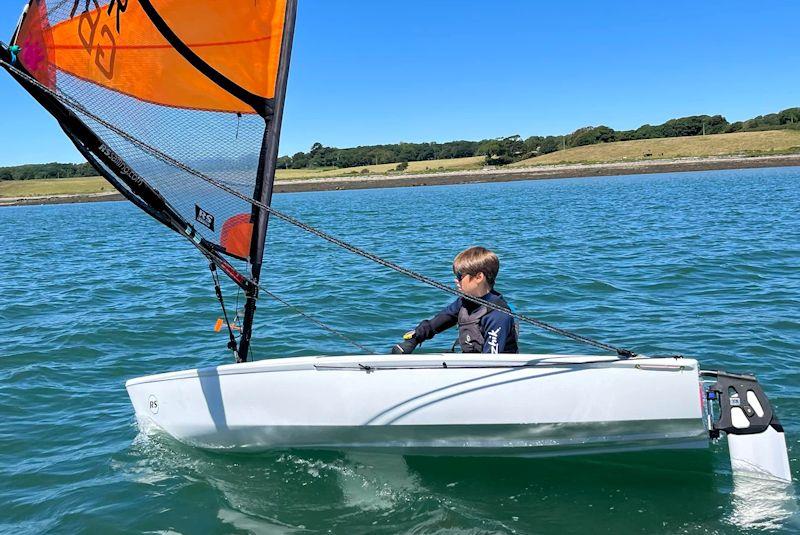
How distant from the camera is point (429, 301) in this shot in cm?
980

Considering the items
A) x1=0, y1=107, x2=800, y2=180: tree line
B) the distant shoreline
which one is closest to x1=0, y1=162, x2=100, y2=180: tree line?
x1=0, y1=107, x2=800, y2=180: tree line

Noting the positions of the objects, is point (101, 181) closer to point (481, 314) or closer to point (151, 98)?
point (151, 98)

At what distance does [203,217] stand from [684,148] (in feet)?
254

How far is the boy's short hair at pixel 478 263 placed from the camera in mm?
4512

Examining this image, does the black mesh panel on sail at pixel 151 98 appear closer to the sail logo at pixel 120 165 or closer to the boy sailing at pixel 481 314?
the sail logo at pixel 120 165

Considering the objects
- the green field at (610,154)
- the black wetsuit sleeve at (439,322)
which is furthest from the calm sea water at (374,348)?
the green field at (610,154)

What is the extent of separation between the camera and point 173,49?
165 inches

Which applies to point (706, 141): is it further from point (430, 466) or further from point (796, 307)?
point (430, 466)

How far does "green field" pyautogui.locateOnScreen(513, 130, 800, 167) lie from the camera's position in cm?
6712

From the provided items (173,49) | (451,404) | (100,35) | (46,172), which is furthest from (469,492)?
(46,172)

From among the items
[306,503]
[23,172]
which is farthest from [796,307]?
[23,172]

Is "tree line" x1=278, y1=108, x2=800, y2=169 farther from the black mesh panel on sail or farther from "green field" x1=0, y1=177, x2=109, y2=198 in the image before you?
the black mesh panel on sail

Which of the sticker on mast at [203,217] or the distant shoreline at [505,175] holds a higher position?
the distant shoreline at [505,175]

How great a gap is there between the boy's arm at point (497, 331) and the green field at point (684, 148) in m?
66.6
